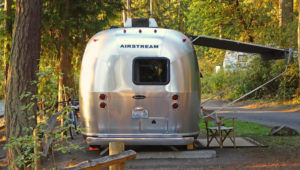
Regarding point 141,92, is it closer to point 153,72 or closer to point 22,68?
point 153,72

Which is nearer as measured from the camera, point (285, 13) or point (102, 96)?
point (102, 96)

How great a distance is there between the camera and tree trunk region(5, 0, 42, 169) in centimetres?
789

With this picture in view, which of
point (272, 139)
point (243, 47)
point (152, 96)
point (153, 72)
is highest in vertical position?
point (243, 47)

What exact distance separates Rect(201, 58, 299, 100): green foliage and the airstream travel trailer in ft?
45.4

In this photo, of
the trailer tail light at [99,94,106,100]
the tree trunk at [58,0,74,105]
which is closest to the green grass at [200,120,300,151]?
the trailer tail light at [99,94,106,100]

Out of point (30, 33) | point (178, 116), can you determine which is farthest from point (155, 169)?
point (30, 33)

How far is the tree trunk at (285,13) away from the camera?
2577cm

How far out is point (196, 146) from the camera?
397 inches

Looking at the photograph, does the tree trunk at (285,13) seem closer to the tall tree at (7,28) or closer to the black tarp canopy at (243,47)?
the black tarp canopy at (243,47)

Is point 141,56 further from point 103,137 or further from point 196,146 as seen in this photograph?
point 196,146

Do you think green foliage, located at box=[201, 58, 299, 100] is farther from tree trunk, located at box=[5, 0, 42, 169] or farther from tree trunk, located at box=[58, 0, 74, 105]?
tree trunk, located at box=[5, 0, 42, 169]

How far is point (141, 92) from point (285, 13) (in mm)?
19935

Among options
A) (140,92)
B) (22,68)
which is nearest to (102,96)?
(140,92)

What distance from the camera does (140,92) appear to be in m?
8.39
